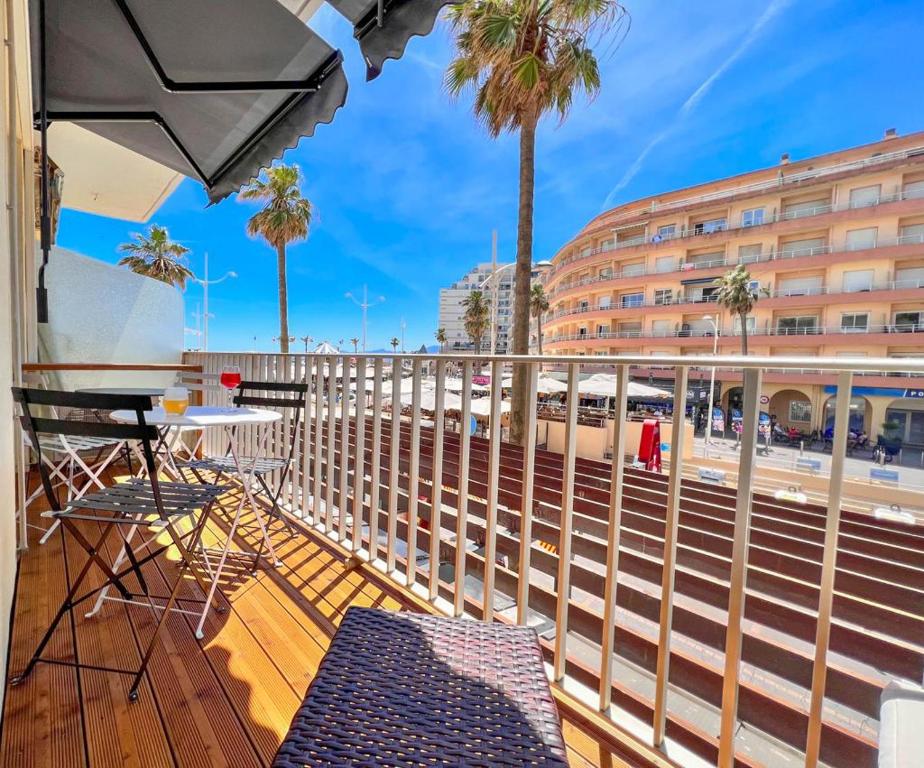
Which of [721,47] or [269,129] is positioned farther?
[721,47]

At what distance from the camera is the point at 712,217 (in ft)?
92.7

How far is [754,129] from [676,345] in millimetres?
24846

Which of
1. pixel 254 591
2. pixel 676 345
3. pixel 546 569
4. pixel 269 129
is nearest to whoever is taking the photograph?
pixel 254 591

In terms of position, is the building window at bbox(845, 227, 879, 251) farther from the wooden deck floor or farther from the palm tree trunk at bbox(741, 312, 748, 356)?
the wooden deck floor

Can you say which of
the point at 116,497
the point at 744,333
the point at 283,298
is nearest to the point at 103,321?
the point at 116,497

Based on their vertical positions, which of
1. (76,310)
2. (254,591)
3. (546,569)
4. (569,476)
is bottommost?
(546,569)

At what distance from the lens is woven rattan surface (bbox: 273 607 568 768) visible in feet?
2.20

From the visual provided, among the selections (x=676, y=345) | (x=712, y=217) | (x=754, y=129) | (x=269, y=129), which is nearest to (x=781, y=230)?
(x=712, y=217)

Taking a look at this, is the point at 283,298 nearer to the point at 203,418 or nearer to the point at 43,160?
the point at 43,160

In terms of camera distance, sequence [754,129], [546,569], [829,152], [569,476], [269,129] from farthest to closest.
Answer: [754,129] < [829,152] < [546,569] < [269,129] < [569,476]

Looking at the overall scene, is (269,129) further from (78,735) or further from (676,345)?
(676,345)

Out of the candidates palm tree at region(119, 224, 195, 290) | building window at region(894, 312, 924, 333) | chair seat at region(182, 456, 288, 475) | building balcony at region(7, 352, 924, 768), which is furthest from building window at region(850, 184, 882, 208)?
palm tree at region(119, 224, 195, 290)

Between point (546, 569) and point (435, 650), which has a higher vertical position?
point (435, 650)

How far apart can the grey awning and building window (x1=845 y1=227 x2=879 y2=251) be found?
30565 mm
